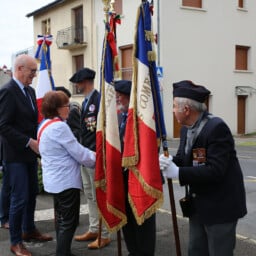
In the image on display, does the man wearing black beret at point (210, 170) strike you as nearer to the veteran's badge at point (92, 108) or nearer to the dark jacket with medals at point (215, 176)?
the dark jacket with medals at point (215, 176)

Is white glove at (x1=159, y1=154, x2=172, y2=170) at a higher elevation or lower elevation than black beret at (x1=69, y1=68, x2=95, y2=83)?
lower

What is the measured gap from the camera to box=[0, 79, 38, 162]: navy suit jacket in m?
4.34

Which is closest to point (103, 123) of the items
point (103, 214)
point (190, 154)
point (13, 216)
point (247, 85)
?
point (103, 214)

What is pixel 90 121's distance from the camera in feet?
15.4

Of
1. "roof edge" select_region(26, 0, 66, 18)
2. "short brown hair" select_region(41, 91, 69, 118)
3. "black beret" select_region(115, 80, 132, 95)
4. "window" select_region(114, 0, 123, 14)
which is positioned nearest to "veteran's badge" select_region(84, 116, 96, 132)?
"short brown hair" select_region(41, 91, 69, 118)

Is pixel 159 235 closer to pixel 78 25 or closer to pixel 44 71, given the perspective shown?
pixel 44 71

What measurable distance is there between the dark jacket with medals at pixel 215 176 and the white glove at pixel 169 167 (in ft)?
0.18

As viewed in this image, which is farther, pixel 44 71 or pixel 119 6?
pixel 119 6

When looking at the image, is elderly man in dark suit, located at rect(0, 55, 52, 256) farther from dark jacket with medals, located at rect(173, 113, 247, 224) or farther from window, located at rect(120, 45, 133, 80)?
window, located at rect(120, 45, 133, 80)

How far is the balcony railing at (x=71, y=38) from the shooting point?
2541 cm

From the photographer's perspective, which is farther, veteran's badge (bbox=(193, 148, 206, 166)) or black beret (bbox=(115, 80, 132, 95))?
black beret (bbox=(115, 80, 132, 95))

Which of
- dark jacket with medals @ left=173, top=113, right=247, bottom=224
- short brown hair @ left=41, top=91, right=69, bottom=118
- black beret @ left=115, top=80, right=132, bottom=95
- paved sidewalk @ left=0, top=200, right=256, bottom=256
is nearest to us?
dark jacket with medals @ left=173, top=113, right=247, bottom=224

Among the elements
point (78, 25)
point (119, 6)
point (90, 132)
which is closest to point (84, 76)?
point (90, 132)

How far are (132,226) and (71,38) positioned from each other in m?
23.5
